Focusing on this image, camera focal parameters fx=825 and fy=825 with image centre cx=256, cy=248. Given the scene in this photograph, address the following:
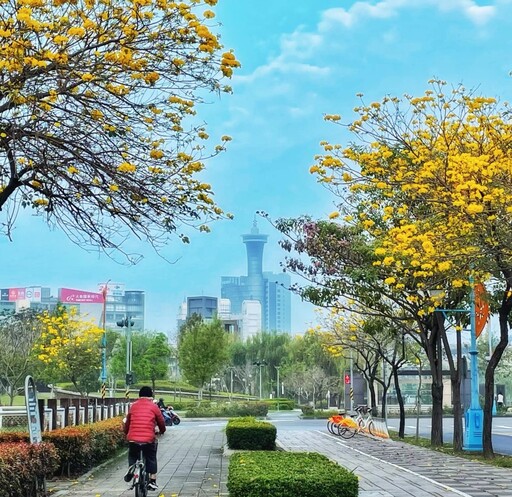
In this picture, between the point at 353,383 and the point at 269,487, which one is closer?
the point at 269,487

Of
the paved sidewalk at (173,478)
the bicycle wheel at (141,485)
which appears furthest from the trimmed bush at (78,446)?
the bicycle wheel at (141,485)

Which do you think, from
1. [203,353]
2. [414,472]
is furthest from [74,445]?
[203,353]

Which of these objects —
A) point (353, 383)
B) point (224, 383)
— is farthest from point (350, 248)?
point (224, 383)

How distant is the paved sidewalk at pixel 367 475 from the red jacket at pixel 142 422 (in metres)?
1.12

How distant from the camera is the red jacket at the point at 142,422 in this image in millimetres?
10781

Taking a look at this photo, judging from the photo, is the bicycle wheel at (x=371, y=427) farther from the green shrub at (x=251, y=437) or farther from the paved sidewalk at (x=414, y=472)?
the green shrub at (x=251, y=437)

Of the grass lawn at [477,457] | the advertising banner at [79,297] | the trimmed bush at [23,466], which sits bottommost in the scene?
the grass lawn at [477,457]

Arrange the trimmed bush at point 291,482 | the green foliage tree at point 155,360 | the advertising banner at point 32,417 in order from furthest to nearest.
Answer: the green foliage tree at point 155,360 < the advertising banner at point 32,417 < the trimmed bush at point 291,482

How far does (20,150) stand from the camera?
9.62 m

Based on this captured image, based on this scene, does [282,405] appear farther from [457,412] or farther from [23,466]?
[23,466]

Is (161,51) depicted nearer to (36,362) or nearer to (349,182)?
(349,182)

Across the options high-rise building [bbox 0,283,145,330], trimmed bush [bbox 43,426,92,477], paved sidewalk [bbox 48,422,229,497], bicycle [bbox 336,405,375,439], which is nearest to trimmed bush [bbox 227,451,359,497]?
paved sidewalk [bbox 48,422,229,497]

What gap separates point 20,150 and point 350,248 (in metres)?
11.8

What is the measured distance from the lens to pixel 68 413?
17.0 m
